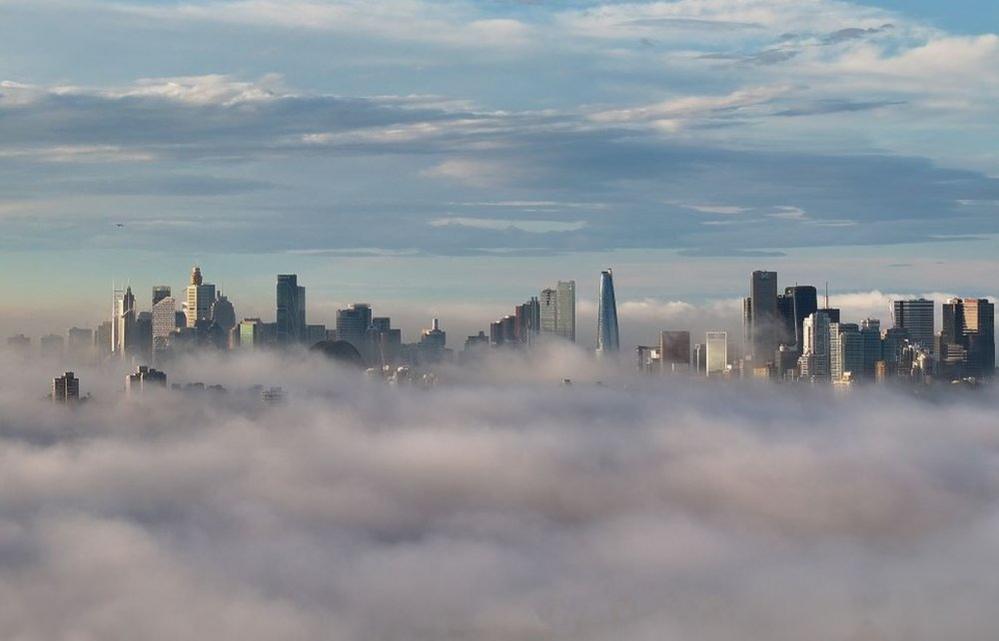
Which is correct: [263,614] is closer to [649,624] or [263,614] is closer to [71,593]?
[71,593]

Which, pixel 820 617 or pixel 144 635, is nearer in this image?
pixel 144 635

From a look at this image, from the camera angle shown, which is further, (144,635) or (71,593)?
(71,593)

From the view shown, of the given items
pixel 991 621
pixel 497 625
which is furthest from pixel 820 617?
pixel 497 625

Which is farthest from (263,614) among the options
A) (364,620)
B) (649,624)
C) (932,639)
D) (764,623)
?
(932,639)

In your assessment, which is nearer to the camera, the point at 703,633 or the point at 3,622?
the point at 3,622

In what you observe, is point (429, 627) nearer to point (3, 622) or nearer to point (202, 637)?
point (202, 637)

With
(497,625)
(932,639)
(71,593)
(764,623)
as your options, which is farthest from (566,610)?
(71,593)

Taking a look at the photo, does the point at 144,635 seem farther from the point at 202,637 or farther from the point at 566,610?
the point at 566,610
